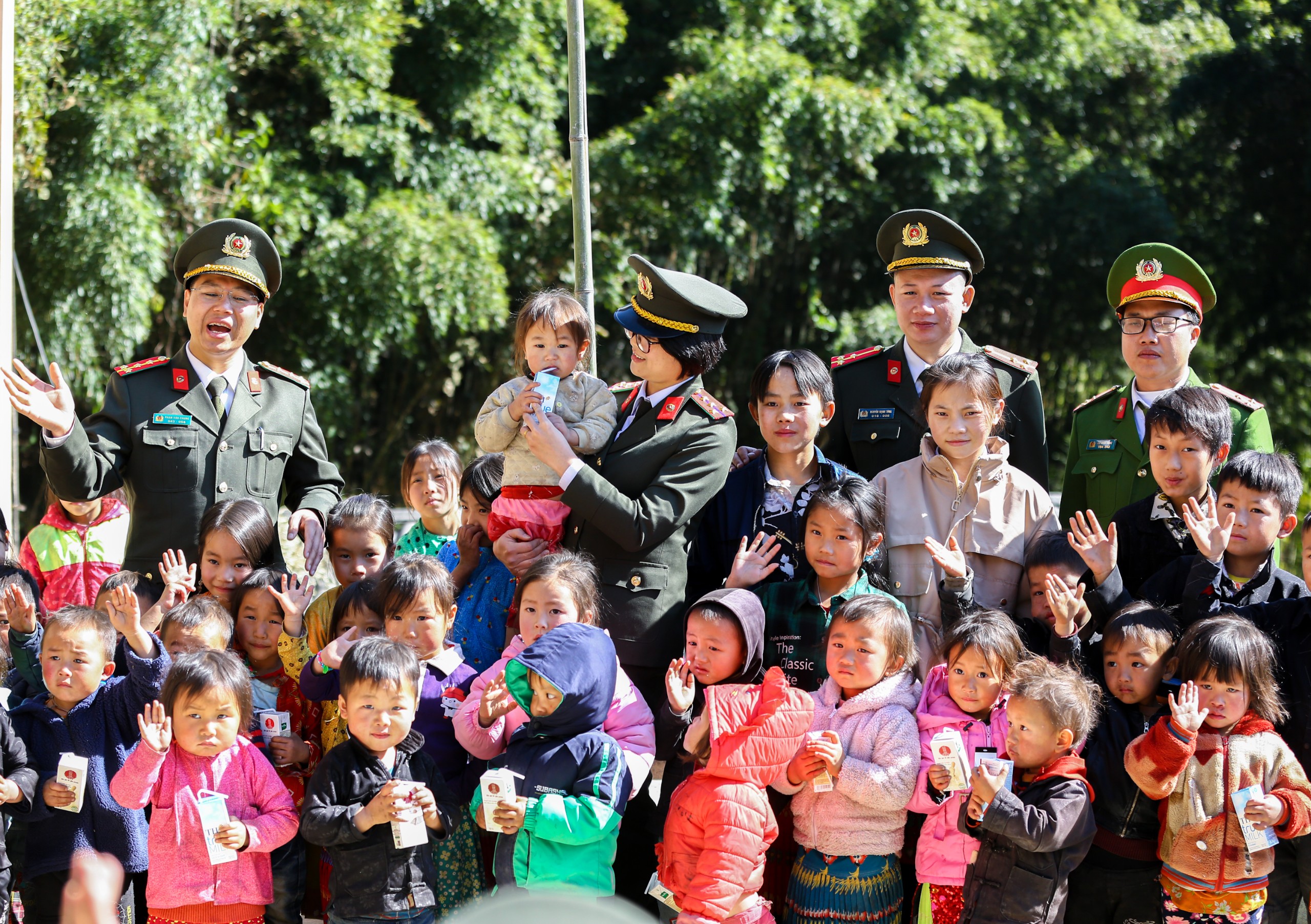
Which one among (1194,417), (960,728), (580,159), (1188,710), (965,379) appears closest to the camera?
(1188,710)

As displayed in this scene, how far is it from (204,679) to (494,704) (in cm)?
76

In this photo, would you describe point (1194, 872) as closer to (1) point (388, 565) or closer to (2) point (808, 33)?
(1) point (388, 565)

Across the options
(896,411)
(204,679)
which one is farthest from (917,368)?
(204,679)

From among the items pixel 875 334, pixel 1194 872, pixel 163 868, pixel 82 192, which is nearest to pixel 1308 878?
pixel 1194 872

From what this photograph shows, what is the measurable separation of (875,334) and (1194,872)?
10646mm

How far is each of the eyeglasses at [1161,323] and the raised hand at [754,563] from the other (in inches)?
58.7

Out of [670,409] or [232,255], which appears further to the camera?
[232,255]

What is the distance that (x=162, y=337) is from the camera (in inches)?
444

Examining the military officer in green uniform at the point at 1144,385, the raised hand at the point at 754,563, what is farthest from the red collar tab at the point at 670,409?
the military officer in green uniform at the point at 1144,385

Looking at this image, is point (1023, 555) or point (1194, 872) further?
point (1023, 555)

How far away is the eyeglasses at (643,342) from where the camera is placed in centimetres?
396

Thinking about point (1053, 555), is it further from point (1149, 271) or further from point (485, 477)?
point (485, 477)

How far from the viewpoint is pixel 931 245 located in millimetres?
4496

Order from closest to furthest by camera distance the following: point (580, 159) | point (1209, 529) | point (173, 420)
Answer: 1. point (1209, 529)
2. point (173, 420)
3. point (580, 159)
